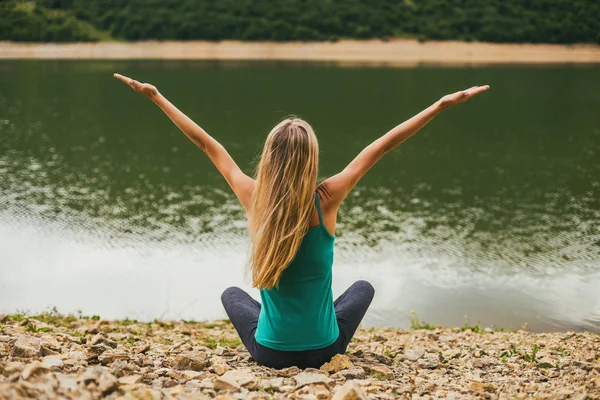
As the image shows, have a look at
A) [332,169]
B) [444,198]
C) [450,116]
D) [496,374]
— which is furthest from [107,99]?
[496,374]

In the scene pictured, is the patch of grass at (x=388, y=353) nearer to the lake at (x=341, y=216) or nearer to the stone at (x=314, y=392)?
the lake at (x=341, y=216)

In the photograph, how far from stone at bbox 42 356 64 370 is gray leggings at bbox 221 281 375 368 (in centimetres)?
104

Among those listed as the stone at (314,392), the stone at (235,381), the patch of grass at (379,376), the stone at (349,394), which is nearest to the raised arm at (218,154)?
the stone at (235,381)

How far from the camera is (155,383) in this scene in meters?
3.52

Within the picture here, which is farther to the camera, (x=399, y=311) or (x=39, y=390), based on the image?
(x=399, y=311)

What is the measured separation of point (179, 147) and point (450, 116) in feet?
55.3

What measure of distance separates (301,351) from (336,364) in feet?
0.82

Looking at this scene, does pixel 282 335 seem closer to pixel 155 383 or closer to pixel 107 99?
pixel 155 383

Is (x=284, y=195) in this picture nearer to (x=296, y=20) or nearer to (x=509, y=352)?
(x=509, y=352)

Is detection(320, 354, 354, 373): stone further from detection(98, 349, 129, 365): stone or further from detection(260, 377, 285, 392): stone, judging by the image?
detection(98, 349, 129, 365): stone

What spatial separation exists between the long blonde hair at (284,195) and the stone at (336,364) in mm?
672

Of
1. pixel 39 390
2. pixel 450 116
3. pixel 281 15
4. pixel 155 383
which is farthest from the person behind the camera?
pixel 281 15

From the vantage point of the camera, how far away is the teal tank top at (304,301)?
3545 mm

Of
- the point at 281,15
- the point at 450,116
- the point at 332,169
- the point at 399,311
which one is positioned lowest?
the point at 399,311
